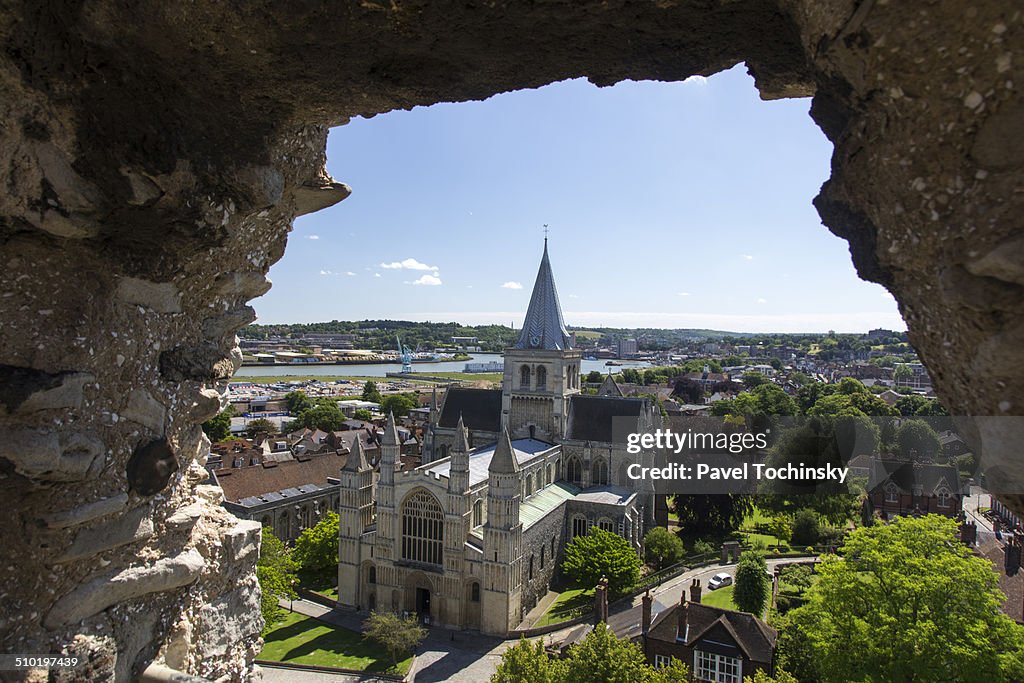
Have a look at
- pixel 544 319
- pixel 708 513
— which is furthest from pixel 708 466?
pixel 544 319

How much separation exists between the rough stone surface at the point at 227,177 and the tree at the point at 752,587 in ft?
80.7

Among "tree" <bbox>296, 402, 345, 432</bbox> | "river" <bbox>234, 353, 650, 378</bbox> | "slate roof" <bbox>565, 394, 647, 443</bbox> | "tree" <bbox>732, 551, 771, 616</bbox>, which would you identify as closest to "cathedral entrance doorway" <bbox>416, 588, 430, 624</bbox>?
"slate roof" <bbox>565, 394, 647, 443</bbox>

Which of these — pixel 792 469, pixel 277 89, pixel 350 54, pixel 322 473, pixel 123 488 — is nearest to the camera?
pixel 350 54

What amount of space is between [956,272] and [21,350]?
481 centimetres

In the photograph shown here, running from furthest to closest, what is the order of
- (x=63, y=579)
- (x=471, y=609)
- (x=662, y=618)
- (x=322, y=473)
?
(x=322, y=473), (x=471, y=609), (x=662, y=618), (x=63, y=579)

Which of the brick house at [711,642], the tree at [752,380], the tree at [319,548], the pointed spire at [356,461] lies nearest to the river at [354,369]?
the tree at [752,380]

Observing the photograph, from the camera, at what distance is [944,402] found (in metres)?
2.88

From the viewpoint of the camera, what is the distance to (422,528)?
2631 centimetres

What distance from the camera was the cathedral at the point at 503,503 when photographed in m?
25.0

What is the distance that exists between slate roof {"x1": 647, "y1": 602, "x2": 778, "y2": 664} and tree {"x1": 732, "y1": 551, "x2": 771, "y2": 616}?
502 cm

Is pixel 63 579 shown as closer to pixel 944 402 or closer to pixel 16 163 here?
pixel 16 163

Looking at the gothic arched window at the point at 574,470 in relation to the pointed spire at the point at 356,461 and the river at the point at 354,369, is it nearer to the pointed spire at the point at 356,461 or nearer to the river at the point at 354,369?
the pointed spire at the point at 356,461

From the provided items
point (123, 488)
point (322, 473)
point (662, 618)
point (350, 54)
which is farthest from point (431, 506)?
point (350, 54)

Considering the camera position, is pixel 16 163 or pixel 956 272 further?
pixel 16 163
